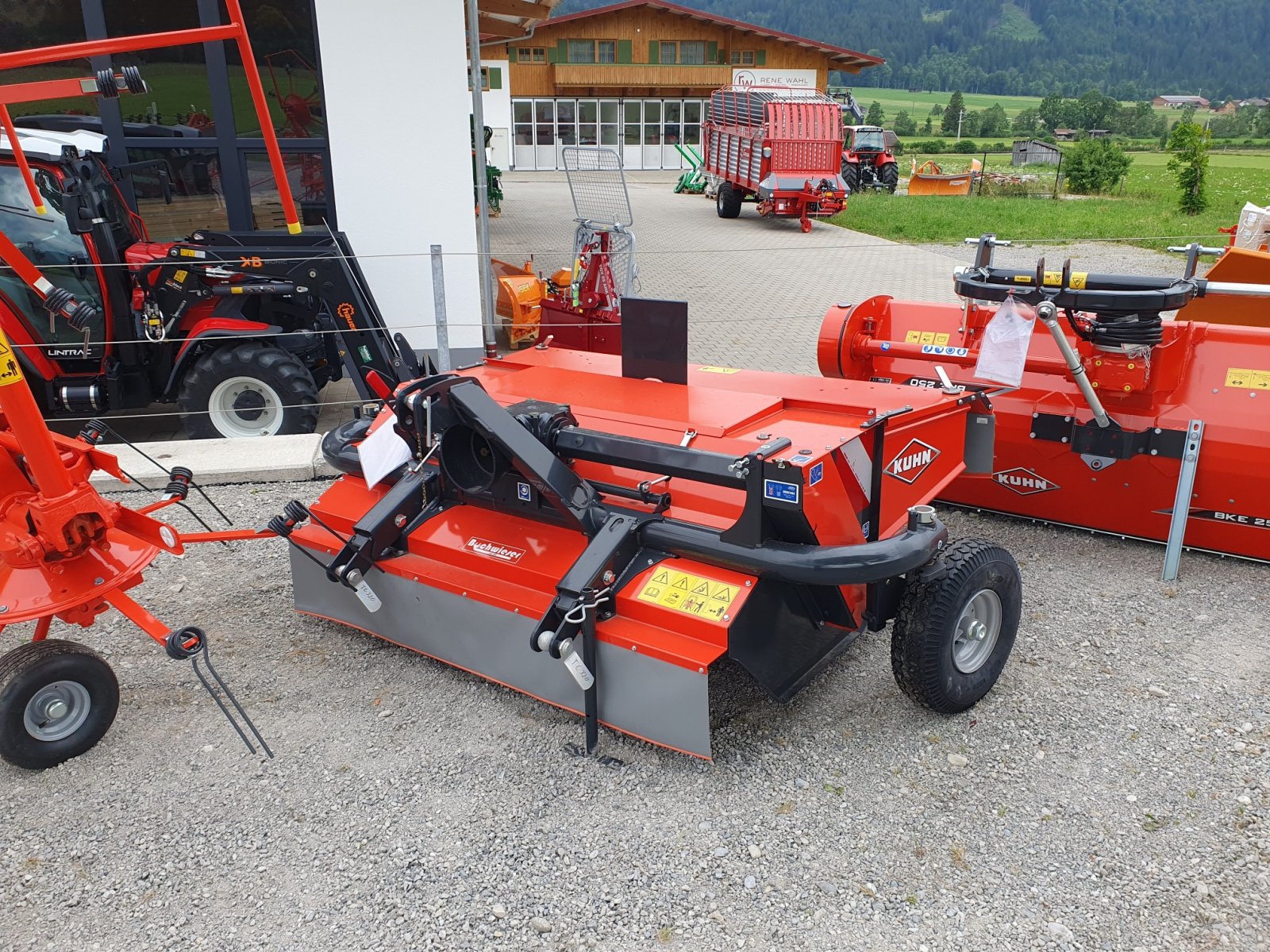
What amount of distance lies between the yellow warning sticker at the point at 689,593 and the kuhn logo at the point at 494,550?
60 cm

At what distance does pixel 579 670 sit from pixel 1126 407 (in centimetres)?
315

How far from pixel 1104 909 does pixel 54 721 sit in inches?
134

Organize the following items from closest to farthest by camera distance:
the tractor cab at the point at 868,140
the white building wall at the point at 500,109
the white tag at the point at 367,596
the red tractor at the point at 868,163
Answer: the white tag at the point at 367,596 < the red tractor at the point at 868,163 < the tractor cab at the point at 868,140 < the white building wall at the point at 500,109

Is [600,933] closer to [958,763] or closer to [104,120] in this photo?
[958,763]

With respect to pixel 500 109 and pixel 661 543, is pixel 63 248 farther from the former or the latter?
pixel 500 109

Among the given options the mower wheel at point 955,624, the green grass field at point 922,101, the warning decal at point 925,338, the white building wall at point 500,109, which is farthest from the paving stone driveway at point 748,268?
the green grass field at point 922,101

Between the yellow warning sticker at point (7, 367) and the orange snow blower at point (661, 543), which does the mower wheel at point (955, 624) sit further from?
the yellow warning sticker at point (7, 367)

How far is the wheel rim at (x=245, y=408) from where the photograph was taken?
21.0ft

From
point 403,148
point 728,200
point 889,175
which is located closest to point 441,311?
point 403,148

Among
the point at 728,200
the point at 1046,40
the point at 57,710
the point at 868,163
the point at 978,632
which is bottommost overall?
the point at 57,710

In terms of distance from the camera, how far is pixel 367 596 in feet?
12.6

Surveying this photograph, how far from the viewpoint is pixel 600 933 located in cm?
274

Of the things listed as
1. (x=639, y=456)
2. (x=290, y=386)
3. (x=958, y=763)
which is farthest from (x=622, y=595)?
(x=290, y=386)

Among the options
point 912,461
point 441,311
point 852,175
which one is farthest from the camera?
point 852,175
